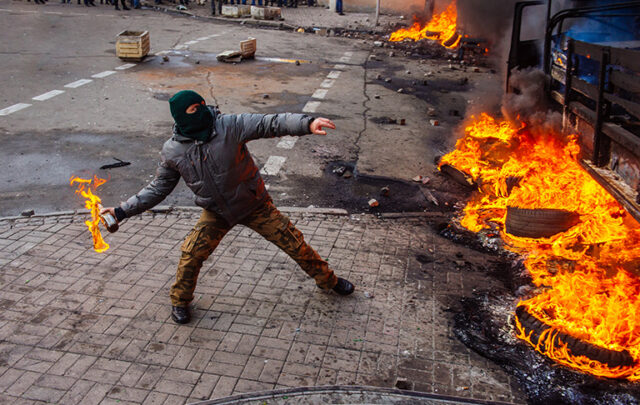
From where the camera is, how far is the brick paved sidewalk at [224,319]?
12.3 feet

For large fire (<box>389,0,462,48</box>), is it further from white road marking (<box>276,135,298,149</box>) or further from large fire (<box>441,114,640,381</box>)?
large fire (<box>441,114,640,381</box>)

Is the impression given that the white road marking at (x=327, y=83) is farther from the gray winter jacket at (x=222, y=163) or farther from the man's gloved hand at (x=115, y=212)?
the man's gloved hand at (x=115, y=212)

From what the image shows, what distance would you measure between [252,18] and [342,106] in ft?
47.1

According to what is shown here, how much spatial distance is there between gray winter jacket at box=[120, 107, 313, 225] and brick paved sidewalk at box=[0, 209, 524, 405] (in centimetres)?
95

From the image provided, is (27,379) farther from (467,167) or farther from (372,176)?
(467,167)

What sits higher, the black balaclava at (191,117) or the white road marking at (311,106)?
the black balaclava at (191,117)

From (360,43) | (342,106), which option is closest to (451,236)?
(342,106)

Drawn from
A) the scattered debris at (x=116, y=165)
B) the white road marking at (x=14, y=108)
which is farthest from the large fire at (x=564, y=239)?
the white road marking at (x=14, y=108)

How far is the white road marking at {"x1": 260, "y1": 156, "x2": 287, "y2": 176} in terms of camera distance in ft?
25.4

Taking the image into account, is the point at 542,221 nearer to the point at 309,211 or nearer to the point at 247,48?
the point at 309,211

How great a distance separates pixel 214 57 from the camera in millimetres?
15547

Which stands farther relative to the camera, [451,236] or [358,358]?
[451,236]

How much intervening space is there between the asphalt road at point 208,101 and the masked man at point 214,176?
252 cm

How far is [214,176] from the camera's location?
3.96 m
